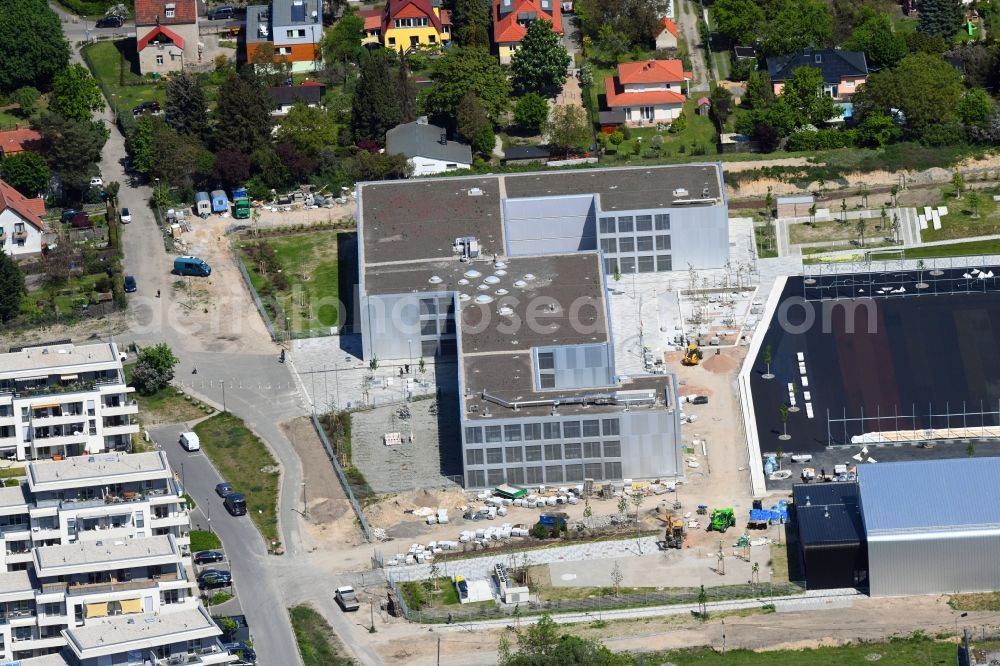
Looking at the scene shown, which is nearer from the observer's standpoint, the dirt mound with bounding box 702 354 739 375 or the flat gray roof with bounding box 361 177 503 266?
the dirt mound with bounding box 702 354 739 375

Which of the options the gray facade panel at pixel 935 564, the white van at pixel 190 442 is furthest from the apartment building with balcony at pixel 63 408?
the gray facade panel at pixel 935 564

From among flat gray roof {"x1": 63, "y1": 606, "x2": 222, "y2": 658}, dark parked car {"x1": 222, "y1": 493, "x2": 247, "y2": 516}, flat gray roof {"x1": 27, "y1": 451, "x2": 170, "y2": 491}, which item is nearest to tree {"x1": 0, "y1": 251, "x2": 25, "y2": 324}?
flat gray roof {"x1": 27, "y1": 451, "x2": 170, "y2": 491}

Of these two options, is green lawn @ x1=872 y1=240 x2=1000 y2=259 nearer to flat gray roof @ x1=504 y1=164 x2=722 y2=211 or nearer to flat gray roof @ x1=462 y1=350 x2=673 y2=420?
flat gray roof @ x1=504 y1=164 x2=722 y2=211

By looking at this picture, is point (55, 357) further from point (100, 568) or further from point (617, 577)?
point (617, 577)

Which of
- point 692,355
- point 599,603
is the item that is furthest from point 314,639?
point 692,355

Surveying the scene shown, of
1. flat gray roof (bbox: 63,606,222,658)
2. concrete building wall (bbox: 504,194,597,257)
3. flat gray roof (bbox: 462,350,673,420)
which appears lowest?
flat gray roof (bbox: 63,606,222,658)

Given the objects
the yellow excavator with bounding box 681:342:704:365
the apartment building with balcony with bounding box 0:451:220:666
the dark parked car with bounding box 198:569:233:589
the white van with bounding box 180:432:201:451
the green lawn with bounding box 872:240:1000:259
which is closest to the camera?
the apartment building with balcony with bounding box 0:451:220:666

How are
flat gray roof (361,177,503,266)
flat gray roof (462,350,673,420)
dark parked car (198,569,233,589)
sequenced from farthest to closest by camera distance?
flat gray roof (361,177,503,266)
flat gray roof (462,350,673,420)
dark parked car (198,569,233,589)

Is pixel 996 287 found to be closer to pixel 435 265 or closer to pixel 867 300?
pixel 867 300
